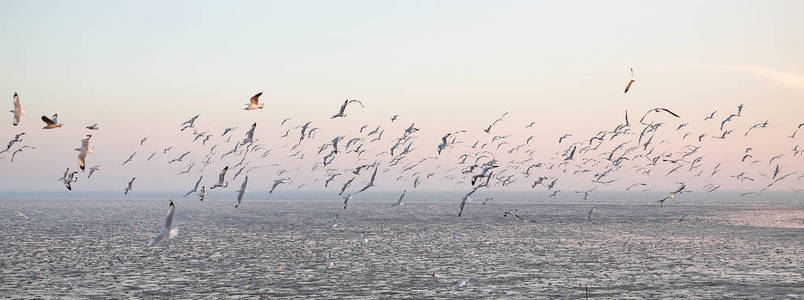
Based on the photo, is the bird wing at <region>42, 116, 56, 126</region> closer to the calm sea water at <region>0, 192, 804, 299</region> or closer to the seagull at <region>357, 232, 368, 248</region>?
the calm sea water at <region>0, 192, 804, 299</region>

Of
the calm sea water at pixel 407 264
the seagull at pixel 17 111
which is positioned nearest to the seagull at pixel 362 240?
the calm sea water at pixel 407 264

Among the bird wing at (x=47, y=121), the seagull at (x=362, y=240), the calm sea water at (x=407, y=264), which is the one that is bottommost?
the calm sea water at (x=407, y=264)

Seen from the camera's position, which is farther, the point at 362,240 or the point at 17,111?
the point at 362,240

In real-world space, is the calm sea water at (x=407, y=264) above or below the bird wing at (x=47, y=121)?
below

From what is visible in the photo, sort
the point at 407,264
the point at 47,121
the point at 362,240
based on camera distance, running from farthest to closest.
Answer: the point at 362,240 → the point at 407,264 → the point at 47,121

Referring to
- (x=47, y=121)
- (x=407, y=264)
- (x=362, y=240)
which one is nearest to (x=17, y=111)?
(x=47, y=121)

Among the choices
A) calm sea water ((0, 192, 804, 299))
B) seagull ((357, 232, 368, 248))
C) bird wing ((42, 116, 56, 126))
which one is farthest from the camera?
seagull ((357, 232, 368, 248))

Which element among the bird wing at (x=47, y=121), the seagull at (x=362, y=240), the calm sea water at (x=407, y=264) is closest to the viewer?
the bird wing at (x=47, y=121)

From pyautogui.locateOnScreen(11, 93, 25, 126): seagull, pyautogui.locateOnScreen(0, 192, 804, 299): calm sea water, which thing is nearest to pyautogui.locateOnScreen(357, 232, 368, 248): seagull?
pyautogui.locateOnScreen(0, 192, 804, 299): calm sea water

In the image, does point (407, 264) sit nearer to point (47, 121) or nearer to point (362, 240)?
point (362, 240)

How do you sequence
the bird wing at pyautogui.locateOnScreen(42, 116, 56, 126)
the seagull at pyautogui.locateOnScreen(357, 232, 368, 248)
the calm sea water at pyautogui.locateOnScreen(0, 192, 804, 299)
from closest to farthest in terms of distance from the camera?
the bird wing at pyautogui.locateOnScreen(42, 116, 56, 126)
the calm sea water at pyautogui.locateOnScreen(0, 192, 804, 299)
the seagull at pyautogui.locateOnScreen(357, 232, 368, 248)

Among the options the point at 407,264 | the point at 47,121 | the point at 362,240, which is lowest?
the point at 407,264

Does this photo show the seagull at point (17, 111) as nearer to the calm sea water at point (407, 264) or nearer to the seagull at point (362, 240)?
the calm sea water at point (407, 264)

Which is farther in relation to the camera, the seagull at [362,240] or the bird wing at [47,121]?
the seagull at [362,240]
